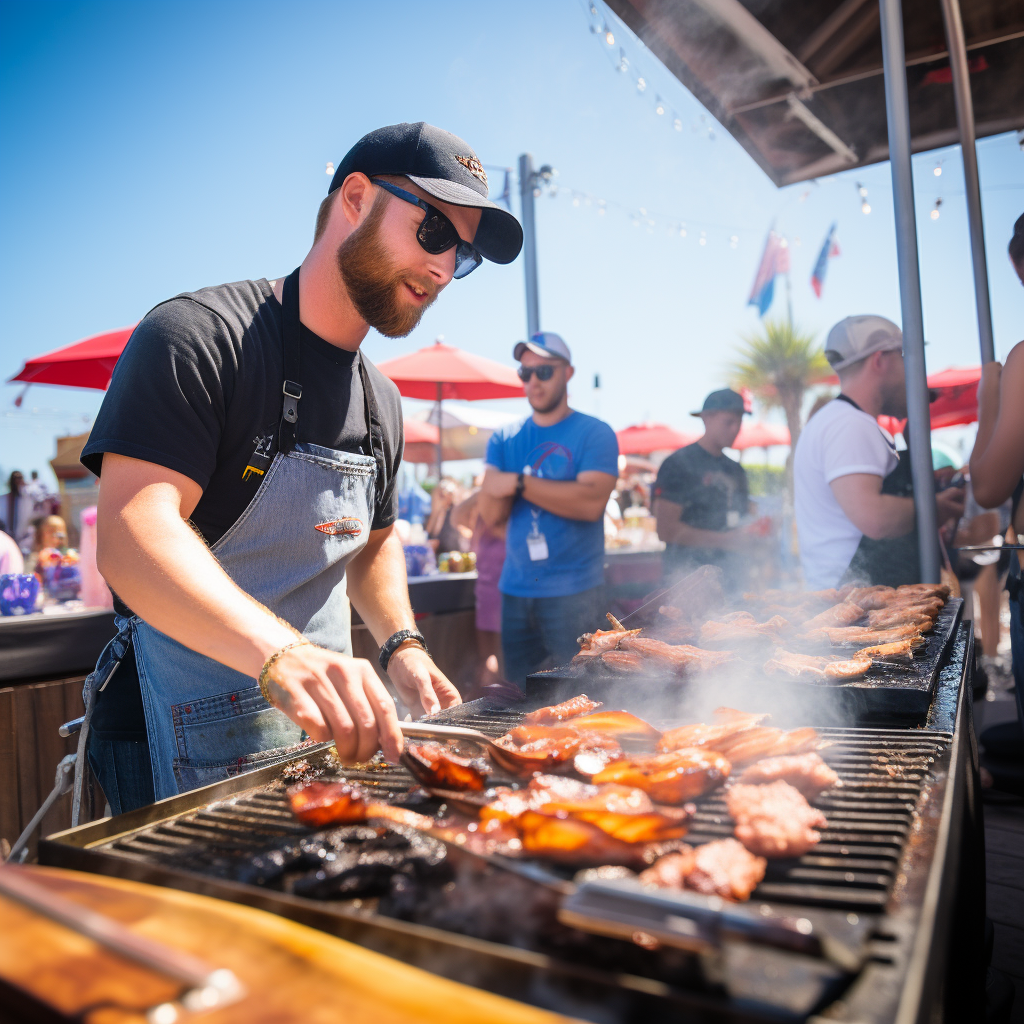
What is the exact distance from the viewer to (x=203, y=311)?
1996 millimetres

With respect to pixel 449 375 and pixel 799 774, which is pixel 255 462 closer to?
pixel 799 774

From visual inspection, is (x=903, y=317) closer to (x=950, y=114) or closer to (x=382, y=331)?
(x=950, y=114)

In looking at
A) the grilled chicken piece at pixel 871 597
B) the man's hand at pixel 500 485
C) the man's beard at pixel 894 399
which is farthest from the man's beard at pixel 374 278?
the man's beard at pixel 894 399

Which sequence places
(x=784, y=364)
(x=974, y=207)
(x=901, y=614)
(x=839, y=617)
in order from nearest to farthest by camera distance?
(x=901, y=614)
(x=839, y=617)
(x=974, y=207)
(x=784, y=364)

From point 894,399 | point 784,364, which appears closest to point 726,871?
point 894,399

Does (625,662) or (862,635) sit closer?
(625,662)

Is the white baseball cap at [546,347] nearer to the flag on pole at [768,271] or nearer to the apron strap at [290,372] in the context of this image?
the apron strap at [290,372]

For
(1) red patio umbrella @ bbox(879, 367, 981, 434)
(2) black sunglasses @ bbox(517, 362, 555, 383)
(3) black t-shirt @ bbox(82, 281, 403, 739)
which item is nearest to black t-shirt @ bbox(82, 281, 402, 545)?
(3) black t-shirt @ bbox(82, 281, 403, 739)

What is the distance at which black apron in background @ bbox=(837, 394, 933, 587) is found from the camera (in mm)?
3932

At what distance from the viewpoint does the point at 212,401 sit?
6.34 ft

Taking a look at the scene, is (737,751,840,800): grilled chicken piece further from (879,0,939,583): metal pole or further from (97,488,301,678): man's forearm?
(879,0,939,583): metal pole

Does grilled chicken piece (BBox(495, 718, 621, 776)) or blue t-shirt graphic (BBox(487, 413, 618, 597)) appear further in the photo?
blue t-shirt graphic (BBox(487, 413, 618, 597))

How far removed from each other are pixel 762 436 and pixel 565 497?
44.7 ft

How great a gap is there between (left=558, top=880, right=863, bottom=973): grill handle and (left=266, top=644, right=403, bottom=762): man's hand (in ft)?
1.90
